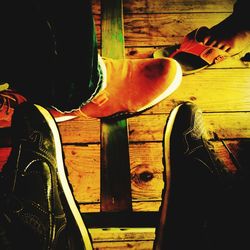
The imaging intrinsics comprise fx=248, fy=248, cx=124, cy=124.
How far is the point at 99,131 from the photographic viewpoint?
4.22ft

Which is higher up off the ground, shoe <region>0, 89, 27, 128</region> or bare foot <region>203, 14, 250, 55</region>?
bare foot <region>203, 14, 250, 55</region>

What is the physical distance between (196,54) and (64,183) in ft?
3.30

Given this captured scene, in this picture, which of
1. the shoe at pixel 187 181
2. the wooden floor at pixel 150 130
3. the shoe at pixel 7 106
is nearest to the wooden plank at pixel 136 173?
the wooden floor at pixel 150 130

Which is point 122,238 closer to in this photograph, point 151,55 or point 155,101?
point 155,101

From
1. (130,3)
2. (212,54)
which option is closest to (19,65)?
(212,54)

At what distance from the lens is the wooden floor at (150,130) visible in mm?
1119

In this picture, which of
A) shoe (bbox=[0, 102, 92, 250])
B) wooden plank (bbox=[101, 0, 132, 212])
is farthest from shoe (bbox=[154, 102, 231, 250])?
shoe (bbox=[0, 102, 92, 250])

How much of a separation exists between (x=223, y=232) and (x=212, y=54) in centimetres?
96

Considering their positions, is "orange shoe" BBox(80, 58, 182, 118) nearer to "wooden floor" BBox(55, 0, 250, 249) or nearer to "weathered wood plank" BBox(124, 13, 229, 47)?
"wooden floor" BBox(55, 0, 250, 249)

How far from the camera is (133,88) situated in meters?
1.24

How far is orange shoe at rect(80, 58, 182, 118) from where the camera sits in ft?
3.96

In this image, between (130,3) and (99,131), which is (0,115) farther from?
(130,3)

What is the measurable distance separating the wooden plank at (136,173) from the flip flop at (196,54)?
461mm

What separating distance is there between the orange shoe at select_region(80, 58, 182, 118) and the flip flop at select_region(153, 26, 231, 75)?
187 millimetres
